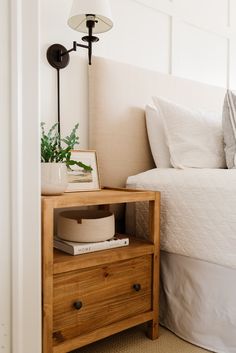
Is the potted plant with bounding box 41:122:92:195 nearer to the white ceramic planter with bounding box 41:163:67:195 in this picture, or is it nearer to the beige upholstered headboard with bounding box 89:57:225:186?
the white ceramic planter with bounding box 41:163:67:195

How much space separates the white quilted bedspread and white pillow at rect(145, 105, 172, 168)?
0.22 m

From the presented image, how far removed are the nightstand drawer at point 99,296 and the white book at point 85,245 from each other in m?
0.07

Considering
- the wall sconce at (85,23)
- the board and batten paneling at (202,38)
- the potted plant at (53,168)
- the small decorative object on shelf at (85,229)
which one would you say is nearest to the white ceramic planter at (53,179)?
the potted plant at (53,168)

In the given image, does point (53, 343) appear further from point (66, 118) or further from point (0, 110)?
point (66, 118)

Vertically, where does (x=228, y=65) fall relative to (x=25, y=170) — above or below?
above

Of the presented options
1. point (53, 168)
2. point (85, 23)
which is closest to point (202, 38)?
point (85, 23)

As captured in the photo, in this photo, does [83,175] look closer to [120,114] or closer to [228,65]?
[120,114]

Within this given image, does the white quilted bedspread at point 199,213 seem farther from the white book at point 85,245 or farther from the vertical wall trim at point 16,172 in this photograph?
the vertical wall trim at point 16,172

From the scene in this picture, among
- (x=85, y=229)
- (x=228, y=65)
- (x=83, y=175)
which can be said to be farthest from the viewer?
(x=228, y=65)

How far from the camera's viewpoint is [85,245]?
1.30m

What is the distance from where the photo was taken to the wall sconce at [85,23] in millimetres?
1532

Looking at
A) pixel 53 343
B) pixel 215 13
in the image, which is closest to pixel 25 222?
pixel 53 343

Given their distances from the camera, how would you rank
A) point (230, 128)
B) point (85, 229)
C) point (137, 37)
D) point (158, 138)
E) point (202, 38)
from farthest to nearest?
1. point (202, 38)
2. point (137, 37)
3. point (158, 138)
4. point (230, 128)
5. point (85, 229)

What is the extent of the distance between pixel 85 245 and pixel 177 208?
434mm
